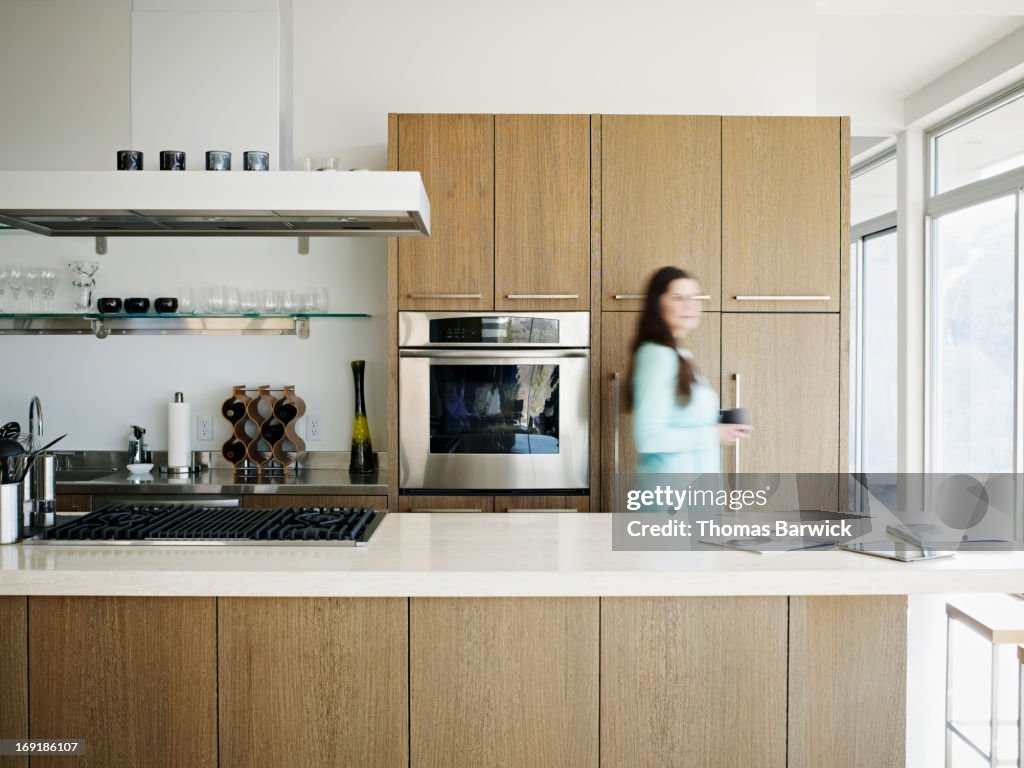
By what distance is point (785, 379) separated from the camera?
11.3 ft

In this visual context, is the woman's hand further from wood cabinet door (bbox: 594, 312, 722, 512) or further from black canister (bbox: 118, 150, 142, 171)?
black canister (bbox: 118, 150, 142, 171)

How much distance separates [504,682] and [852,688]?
2.74 feet

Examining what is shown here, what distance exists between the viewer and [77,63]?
3982mm

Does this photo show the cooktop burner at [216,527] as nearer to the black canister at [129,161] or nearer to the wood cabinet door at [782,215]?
the black canister at [129,161]

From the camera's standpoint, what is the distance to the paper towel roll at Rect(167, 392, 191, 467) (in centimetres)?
375

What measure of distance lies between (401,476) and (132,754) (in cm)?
167

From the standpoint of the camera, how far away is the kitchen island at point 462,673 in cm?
191

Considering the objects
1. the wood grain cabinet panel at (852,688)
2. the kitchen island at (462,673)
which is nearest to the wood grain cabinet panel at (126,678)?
the kitchen island at (462,673)

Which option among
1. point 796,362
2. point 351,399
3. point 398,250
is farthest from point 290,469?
point 796,362

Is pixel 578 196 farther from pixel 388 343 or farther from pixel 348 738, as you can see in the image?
pixel 348 738

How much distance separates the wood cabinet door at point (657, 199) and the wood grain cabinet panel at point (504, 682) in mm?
1814

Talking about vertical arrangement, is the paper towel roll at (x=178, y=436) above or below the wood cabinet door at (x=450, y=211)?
below

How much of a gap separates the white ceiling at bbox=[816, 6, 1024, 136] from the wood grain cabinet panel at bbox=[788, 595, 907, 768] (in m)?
2.84

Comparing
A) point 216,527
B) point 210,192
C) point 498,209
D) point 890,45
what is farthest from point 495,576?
point 890,45
